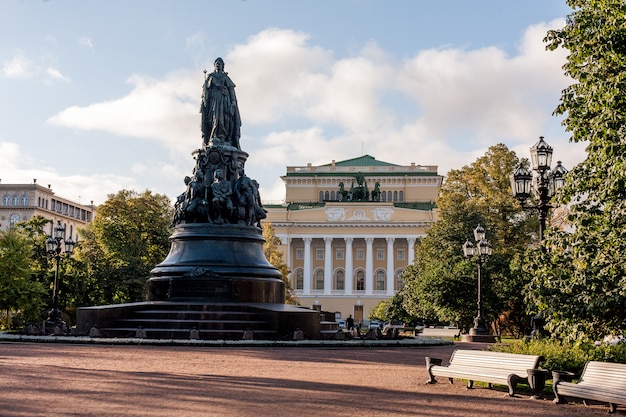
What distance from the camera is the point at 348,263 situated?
107 m

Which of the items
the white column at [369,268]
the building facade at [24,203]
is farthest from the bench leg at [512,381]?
the building facade at [24,203]

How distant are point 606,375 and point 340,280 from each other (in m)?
98.6

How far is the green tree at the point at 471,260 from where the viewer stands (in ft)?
131

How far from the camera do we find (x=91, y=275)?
50.7m

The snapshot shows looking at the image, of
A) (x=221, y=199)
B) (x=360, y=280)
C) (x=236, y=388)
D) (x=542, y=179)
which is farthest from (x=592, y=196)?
(x=360, y=280)

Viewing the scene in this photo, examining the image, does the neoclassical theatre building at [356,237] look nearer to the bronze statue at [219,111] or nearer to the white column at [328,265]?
the white column at [328,265]

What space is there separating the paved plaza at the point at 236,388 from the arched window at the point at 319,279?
295 feet

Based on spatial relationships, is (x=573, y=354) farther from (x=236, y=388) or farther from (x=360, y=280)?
(x=360, y=280)

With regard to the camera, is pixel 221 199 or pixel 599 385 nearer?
pixel 599 385

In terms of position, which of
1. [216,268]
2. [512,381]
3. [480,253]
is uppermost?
[480,253]

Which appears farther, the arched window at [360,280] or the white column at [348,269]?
the arched window at [360,280]

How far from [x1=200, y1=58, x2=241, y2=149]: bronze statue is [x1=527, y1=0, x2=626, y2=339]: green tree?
17.2 m

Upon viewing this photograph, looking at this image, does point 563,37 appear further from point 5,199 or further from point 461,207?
point 5,199

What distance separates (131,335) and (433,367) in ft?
42.3
